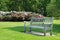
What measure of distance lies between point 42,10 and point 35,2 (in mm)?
2005

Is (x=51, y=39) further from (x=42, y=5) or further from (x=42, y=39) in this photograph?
(x=42, y=5)

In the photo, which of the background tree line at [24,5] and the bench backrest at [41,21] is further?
the background tree line at [24,5]

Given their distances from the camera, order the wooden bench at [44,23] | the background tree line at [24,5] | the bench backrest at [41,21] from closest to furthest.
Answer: the wooden bench at [44,23]
the bench backrest at [41,21]
the background tree line at [24,5]

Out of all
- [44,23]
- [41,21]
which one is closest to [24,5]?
[41,21]

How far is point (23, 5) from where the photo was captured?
41.2m

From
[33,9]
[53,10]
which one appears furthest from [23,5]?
[53,10]

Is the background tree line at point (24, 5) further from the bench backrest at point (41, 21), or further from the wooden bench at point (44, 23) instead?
the wooden bench at point (44, 23)

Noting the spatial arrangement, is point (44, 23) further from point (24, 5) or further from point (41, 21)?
point (24, 5)

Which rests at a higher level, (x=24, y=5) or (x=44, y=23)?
(x=44, y=23)

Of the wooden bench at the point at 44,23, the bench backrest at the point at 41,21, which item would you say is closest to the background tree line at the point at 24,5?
the bench backrest at the point at 41,21

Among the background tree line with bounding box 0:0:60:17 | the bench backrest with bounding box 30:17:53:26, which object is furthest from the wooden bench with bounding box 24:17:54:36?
the background tree line with bounding box 0:0:60:17

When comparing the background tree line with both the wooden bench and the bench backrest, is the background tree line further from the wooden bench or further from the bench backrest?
the wooden bench

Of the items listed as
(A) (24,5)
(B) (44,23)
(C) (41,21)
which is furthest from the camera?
(A) (24,5)

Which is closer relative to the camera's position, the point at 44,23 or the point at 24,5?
the point at 44,23
